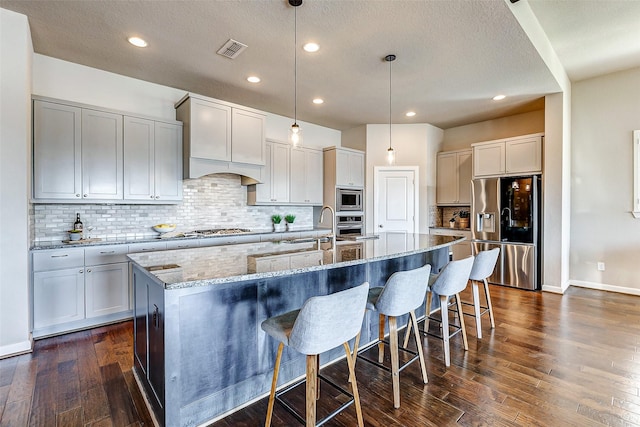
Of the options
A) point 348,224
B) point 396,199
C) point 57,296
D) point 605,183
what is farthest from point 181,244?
point 605,183

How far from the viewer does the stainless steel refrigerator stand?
4602 mm

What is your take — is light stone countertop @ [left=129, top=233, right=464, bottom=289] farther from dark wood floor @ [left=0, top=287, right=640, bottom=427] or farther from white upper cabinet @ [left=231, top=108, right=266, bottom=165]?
white upper cabinet @ [left=231, top=108, right=266, bottom=165]

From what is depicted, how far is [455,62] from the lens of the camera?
3416 mm

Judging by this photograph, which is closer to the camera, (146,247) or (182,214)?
(146,247)

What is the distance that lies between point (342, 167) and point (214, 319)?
4.09m

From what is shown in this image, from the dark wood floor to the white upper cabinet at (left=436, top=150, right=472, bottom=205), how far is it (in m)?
2.91

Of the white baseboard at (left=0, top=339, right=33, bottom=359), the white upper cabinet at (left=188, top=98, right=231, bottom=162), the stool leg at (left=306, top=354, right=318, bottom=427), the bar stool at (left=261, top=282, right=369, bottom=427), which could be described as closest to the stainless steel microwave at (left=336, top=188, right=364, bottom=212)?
the white upper cabinet at (left=188, top=98, right=231, bottom=162)

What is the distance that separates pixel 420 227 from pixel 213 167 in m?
3.79

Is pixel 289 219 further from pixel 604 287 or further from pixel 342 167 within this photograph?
pixel 604 287

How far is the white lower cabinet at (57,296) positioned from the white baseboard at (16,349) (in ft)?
0.94

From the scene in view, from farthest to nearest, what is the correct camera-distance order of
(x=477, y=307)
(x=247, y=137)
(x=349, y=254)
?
1. (x=247, y=137)
2. (x=477, y=307)
3. (x=349, y=254)

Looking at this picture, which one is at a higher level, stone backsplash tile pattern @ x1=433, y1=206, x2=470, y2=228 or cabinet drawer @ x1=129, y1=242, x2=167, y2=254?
stone backsplash tile pattern @ x1=433, y1=206, x2=470, y2=228

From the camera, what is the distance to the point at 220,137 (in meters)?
4.07

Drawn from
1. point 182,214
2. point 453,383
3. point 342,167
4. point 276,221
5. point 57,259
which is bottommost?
point 453,383
